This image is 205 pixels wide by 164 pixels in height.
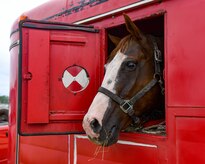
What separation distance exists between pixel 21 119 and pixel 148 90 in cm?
117

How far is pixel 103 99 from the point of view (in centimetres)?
251

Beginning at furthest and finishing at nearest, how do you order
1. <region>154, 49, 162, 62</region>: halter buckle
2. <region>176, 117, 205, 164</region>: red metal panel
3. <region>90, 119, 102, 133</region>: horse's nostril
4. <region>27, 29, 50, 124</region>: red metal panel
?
<region>27, 29, 50, 124</region>: red metal panel
<region>154, 49, 162, 62</region>: halter buckle
<region>90, 119, 102, 133</region>: horse's nostril
<region>176, 117, 205, 164</region>: red metal panel

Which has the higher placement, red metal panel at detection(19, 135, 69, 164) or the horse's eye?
the horse's eye

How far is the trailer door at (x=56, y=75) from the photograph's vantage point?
2.87 meters

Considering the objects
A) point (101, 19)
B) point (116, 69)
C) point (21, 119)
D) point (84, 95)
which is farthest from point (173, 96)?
point (21, 119)

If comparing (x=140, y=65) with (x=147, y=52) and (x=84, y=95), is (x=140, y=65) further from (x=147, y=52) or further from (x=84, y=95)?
(x=84, y=95)

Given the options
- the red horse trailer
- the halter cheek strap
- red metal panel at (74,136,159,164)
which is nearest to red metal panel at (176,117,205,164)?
the red horse trailer

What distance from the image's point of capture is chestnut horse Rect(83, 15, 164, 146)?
246cm

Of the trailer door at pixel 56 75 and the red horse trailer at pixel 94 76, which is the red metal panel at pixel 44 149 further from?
the trailer door at pixel 56 75

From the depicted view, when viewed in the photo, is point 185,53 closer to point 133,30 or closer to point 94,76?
point 133,30

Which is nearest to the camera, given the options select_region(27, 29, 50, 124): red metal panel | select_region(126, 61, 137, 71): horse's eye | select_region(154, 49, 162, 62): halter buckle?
select_region(126, 61, 137, 71): horse's eye

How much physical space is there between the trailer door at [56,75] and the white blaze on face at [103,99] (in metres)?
0.40

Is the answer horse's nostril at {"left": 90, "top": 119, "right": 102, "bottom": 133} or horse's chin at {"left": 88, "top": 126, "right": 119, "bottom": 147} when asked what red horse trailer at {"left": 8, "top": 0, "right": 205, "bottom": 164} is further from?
horse's nostril at {"left": 90, "top": 119, "right": 102, "bottom": 133}

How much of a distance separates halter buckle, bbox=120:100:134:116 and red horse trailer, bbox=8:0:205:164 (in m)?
0.24
